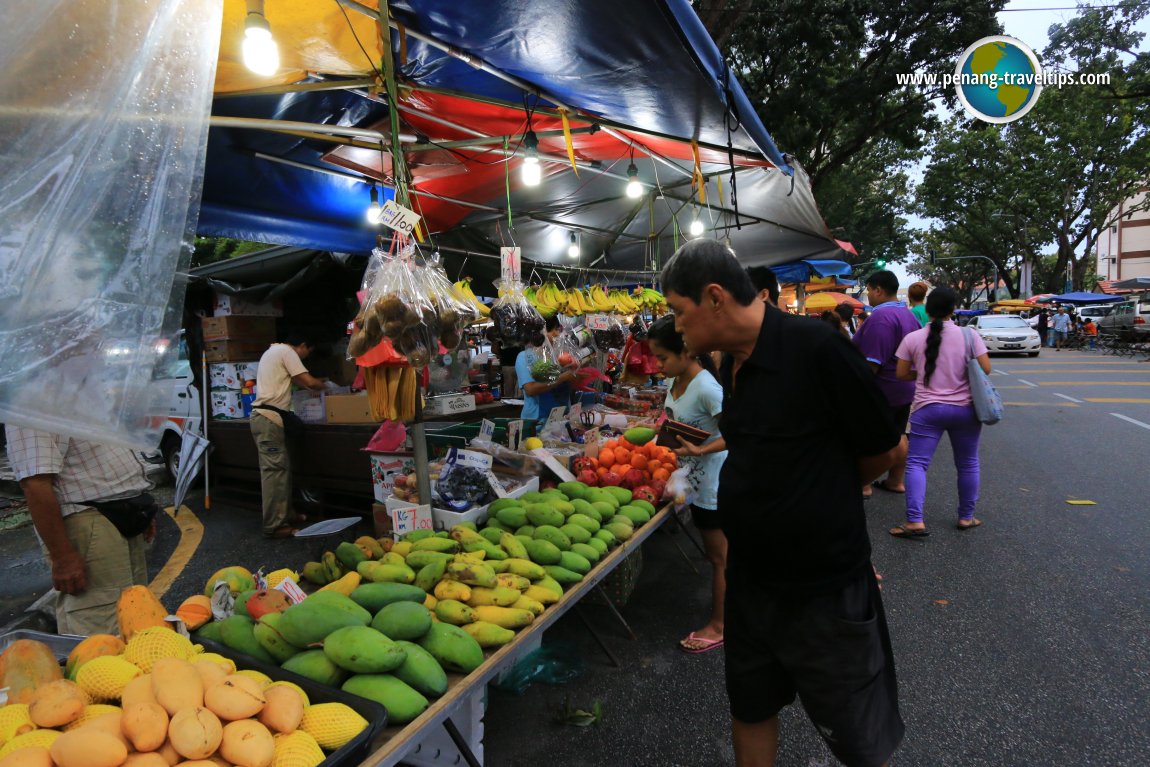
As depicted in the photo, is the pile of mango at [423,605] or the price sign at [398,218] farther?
the price sign at [398,218]

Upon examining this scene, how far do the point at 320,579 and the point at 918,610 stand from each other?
3.58 metres

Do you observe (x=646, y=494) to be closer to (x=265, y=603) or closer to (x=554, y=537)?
(x=554, y=537)

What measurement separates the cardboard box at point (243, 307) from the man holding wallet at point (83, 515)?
4.47m

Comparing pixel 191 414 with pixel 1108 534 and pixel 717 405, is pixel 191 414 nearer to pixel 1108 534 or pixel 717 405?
pixel 717 405

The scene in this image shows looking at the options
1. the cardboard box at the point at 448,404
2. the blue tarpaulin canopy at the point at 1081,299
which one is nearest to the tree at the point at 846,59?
the cardboard box at the point at 448,404

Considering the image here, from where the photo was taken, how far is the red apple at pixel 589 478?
3.77 m

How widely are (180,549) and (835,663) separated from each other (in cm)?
578

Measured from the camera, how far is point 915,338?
488 centimetres

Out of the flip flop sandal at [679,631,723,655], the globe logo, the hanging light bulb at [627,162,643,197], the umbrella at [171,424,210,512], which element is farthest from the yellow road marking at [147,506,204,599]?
the globe logo

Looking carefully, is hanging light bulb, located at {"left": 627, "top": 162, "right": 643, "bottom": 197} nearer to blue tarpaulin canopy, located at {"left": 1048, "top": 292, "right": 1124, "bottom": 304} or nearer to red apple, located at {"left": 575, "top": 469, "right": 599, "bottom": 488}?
red apple, located at {"left": 575, "top": 469, "right": 599, "bottom": 488}

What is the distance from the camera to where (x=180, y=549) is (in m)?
5.39

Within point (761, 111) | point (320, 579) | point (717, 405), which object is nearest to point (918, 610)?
point (717, 405)

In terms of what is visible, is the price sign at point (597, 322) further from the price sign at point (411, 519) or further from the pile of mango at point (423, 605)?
the price sign at point (411, 519)

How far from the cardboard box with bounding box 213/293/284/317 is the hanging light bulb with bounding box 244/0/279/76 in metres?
5.32
